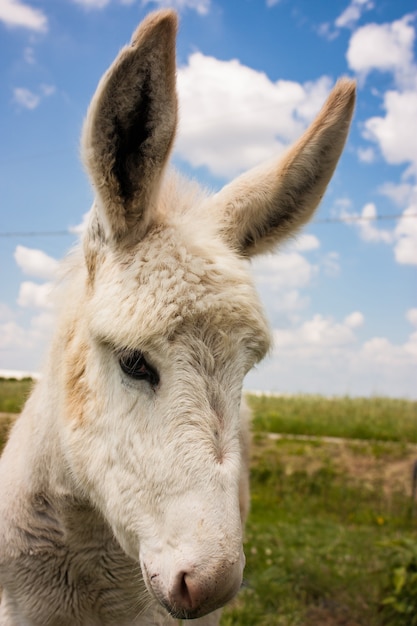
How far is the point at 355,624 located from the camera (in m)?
5.61

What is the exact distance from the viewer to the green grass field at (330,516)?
223 inches

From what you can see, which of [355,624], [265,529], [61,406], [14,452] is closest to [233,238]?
[61,406]

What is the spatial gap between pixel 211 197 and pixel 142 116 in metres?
0.67

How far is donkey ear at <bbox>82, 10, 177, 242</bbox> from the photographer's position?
235 centimetres

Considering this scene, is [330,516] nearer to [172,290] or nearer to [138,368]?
[138,368]

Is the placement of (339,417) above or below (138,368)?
above

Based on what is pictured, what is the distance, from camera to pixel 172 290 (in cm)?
241

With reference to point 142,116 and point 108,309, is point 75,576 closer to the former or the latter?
point 108,309

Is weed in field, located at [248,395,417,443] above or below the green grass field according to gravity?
above

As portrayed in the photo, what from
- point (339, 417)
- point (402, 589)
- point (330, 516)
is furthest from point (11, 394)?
point (402, 589)

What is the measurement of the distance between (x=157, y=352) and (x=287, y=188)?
1166 millimetres

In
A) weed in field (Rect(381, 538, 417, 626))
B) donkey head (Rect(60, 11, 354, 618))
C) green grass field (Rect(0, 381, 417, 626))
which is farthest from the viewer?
green grass field (Rect(0, 381, 417, 626))

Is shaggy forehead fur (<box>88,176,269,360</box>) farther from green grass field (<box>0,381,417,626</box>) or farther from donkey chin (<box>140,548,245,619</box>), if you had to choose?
green grass field (<box>0,381,417,626</box>)

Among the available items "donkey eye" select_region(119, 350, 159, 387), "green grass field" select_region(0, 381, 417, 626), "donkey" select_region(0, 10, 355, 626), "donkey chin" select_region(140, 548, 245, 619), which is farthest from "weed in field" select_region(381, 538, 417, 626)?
"donkey eye" select_region(119, 350, 159, 387)
